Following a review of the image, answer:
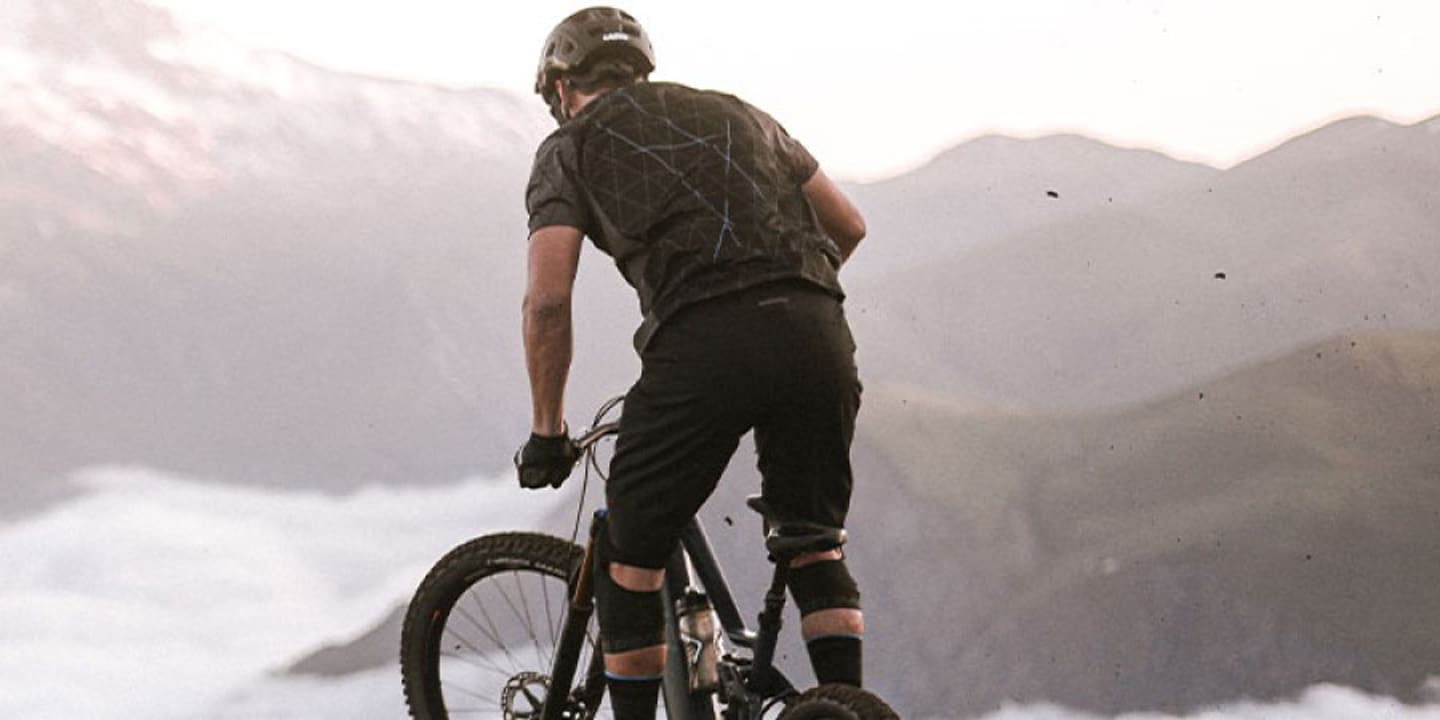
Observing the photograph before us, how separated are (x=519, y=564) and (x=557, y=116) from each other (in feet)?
4.34

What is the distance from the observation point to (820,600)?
13.9 ft

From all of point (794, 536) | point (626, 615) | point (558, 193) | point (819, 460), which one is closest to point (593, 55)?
point (558, 193)

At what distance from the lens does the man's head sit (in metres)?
4.17

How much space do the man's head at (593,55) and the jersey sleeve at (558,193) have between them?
0.21m

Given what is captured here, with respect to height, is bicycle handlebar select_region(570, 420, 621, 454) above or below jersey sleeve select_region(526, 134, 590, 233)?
below

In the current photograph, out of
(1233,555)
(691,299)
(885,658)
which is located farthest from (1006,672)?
(691,299)

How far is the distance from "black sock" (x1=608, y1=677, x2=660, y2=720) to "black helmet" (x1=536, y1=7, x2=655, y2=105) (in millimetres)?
1464

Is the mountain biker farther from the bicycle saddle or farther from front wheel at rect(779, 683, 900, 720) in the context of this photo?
front wheel at rect(779, 683, 900, 720)

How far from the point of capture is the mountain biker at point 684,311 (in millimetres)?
3873

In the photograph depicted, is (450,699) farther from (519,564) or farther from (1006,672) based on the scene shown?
(1006,672)

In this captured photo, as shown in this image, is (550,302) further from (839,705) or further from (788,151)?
(839,705)

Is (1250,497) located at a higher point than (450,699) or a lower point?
higher

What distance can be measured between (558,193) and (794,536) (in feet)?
3.16

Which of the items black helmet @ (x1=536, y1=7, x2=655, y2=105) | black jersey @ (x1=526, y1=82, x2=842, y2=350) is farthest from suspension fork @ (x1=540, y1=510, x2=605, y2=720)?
black helmet @ (x1=536, y1=7, x2=655, y2=105)
